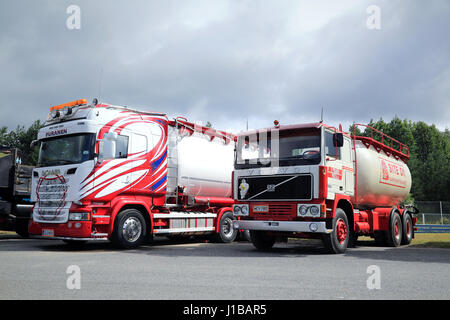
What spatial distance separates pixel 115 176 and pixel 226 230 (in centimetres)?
526

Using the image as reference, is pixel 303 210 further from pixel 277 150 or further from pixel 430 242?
pixel 430 242

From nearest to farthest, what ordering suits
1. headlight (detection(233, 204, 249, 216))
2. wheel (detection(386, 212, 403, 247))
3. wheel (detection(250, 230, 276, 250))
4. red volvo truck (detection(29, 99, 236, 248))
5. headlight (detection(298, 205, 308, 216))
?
headlight (detection(298, 205, 308, 216))
red volvo truck (detection(29, 99, 236, 248))
headlight (detection(233, 204, 249, 216))
wheel (detection(250, 230, 276, 250))
wheel (detection(386, 212, 403, 247))

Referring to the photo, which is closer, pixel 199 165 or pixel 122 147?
pixel 122 147

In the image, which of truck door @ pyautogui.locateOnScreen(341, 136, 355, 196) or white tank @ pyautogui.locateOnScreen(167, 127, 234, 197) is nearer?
truck door @ pyautogui.locateOnScreen(341, 136, 355, 196)

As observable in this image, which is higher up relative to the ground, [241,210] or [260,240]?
[241,210]

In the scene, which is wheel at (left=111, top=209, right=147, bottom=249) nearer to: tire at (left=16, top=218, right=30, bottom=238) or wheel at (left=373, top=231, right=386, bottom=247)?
tire at (left=16, top=218, right=30, bottom=238)

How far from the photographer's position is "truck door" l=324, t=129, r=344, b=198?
35.6 ft

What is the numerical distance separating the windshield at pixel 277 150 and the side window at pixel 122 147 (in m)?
2.93

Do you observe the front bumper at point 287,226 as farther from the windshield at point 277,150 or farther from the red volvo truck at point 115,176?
the red volvo truck at point 115,176

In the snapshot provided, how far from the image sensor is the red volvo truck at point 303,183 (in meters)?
10.7

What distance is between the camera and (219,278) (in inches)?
270

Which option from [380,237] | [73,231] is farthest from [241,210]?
[380,237]

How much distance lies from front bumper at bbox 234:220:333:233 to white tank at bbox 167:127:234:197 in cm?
298

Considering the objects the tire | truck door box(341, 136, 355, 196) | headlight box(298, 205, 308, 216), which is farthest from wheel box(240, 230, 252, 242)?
the tire
